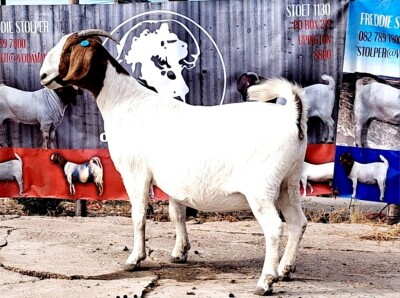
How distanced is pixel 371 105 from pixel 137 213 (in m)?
3.05

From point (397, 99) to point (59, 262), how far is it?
3.78 meters

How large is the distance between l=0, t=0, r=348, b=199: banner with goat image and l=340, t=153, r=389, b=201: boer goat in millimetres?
188

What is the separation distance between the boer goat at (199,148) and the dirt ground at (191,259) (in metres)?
0.27

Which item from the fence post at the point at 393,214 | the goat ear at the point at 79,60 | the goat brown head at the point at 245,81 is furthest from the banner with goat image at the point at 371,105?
the goat ear at the point at 79,60

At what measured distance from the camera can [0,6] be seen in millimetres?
8695

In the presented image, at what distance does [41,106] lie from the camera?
8555 millimetres

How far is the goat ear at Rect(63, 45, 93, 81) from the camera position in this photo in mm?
6008

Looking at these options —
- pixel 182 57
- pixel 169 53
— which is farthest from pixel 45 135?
Result: pixel 182 57

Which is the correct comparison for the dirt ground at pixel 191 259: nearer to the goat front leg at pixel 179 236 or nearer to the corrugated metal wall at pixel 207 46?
the goat front leg at pixel 179 236

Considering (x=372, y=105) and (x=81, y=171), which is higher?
(x=372, y=105)

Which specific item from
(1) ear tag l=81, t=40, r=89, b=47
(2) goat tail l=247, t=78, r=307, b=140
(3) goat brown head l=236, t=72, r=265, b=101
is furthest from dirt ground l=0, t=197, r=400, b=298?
(1) ear tag l=81, t=40, r=89, b=47

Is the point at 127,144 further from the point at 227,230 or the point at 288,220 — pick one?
the point at 227,230

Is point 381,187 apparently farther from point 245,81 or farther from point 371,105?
point 245,81

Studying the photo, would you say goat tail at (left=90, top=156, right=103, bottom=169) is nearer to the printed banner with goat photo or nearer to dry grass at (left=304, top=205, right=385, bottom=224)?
the printed banner with goat photo
